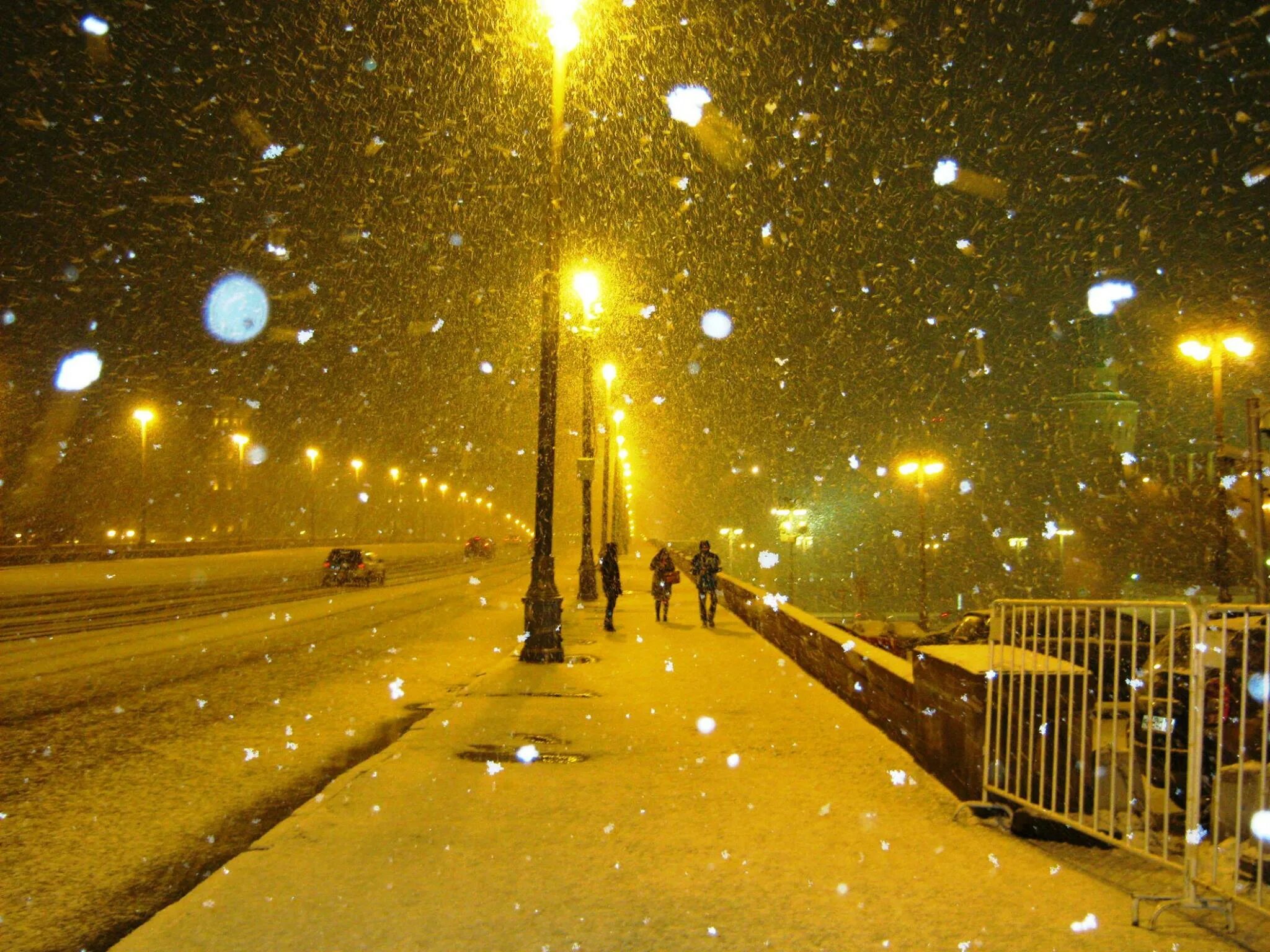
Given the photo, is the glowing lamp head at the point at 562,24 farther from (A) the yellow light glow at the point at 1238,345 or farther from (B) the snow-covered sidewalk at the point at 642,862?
(A) the yellow light glow at the point at 1238,345

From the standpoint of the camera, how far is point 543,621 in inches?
537

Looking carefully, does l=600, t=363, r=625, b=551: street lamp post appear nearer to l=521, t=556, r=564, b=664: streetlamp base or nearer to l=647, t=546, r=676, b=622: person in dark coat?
l=647, t=546, r=676, b=622: person in dark coat

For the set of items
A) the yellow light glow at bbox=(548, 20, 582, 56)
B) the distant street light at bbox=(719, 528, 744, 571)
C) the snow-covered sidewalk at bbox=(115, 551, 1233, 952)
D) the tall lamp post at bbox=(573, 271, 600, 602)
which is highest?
the yellow light glow at bbox=(548, 20, 582, 56)

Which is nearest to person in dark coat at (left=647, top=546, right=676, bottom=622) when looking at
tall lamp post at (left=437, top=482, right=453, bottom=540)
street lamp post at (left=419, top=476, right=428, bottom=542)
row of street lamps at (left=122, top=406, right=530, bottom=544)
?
row of street lamps at (left=122, top=406, right=530, bottom=544)

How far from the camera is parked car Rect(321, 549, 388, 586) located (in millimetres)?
36188

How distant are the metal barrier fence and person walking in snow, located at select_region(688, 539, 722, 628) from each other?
1236 cm

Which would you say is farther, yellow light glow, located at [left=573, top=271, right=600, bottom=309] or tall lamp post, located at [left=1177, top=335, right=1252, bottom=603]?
yellow light glow, located at [left=573, top=271, right=600, bottom=309]

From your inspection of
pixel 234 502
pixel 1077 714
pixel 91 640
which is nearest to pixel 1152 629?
pixel 1077 714

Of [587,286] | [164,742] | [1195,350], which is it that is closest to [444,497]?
[587,286]

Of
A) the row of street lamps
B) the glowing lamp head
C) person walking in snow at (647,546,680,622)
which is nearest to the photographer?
the glowing lamp head

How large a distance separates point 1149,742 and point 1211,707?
2314 mm

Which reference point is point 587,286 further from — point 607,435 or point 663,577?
point 607,435

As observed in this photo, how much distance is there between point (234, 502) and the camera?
8194cm

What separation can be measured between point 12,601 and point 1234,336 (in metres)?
29.3
